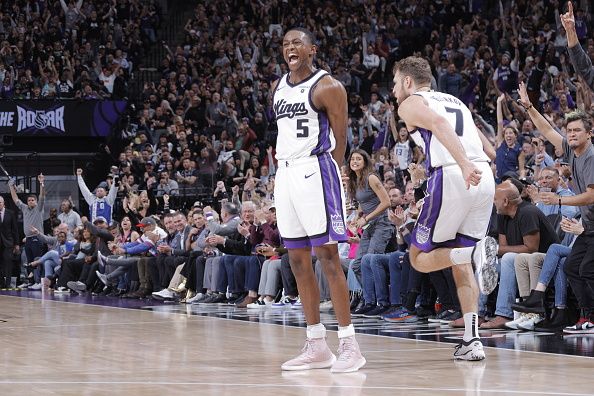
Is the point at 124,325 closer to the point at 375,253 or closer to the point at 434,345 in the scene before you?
the point at 375,253

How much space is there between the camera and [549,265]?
800cm

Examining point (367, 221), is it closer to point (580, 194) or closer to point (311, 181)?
point (580, 194)

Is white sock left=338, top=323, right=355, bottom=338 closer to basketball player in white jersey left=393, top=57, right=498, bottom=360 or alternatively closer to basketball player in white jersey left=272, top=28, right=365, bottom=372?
basketball player in white jersey left=272, top=28, right=365, bottom=372

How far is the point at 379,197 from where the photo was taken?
986cm

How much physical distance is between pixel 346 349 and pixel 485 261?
1077mm

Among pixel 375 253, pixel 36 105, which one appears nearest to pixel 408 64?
pixel 375 253

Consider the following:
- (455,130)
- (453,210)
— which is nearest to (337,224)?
(453,210)

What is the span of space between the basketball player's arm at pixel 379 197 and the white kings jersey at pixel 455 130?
3600 millimetres

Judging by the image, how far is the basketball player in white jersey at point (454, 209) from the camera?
5992 millimetres

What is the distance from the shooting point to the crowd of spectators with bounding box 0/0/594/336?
372 inches

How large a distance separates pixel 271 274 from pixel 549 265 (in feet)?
13.9

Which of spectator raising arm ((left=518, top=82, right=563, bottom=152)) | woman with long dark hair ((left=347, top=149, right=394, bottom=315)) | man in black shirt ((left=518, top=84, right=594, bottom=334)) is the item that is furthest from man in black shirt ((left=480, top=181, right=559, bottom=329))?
woman with long dark hair ((left=347, top=149, right=394, bottom=315))

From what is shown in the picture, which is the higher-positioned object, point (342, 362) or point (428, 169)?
point (428, 169)

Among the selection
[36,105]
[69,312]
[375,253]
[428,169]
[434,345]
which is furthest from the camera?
[36,105]
